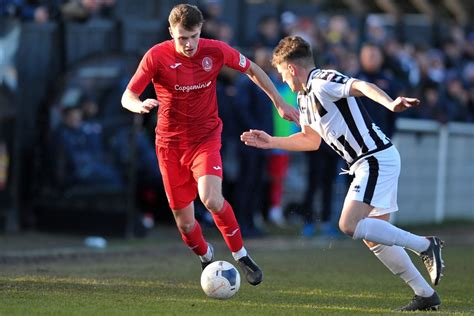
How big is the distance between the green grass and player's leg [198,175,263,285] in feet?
0.64

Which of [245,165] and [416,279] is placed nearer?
[416,279]

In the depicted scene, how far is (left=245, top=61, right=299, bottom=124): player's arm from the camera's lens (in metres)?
9.01

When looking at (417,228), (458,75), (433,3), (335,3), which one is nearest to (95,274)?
(417,228)

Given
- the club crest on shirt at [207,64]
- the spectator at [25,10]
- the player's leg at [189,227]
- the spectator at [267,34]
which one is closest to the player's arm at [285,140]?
the club crest on shirt at [207,64]

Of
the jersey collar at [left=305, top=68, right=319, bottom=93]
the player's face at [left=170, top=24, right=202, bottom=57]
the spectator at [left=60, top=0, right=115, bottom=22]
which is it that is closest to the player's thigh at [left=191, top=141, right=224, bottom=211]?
the player's face at [left=170, top=24, right=202, bottom=57]

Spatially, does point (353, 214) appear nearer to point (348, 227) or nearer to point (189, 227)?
point (348, 227)

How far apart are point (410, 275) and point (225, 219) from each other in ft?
5.65

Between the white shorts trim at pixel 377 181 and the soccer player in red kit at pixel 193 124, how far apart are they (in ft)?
3.53

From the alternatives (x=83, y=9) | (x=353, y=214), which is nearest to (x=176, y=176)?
(x=353, y=214)

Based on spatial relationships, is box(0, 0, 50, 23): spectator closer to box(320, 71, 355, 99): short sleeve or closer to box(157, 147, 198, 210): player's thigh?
box(157, 147, 198, 210): player's thigh

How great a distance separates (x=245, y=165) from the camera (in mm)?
14594

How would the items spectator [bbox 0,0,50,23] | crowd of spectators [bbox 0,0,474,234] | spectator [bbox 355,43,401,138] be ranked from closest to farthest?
spectator [bbox 355,43,401,138]
crowd of spectators [bbox 0,0,474,234]
spectator [bbox 0,0,50,23]

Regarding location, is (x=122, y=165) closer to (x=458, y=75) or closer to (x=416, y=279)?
(x=416, y=279)

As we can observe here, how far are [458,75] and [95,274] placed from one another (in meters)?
12.3
